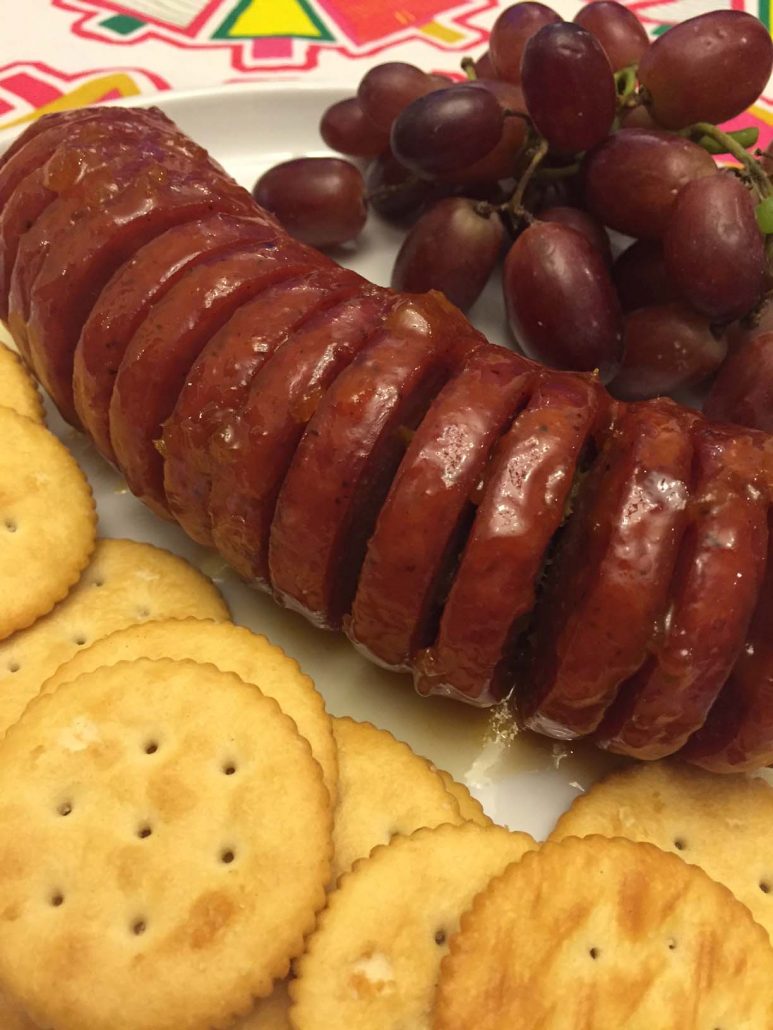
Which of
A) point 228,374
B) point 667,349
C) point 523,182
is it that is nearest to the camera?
point 228,374

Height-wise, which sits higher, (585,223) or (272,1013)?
(585,223)

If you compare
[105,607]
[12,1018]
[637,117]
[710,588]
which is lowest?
[12,1018]

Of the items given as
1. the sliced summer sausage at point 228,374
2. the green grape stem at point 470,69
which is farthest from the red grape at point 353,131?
the sliced summer sausage at point 228,374

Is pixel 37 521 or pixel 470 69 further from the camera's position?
pixel 470 69

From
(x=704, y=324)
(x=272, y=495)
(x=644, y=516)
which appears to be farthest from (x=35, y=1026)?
(x=704, y=324)

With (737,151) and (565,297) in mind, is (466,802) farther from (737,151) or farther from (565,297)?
(737,151)

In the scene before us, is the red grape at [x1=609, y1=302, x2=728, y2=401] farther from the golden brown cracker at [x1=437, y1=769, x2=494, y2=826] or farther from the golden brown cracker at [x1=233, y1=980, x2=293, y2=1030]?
the golden brown cracker at [x1=233, y1=980, x2=293, y2=1030]

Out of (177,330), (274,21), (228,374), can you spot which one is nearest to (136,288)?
(177,330)
